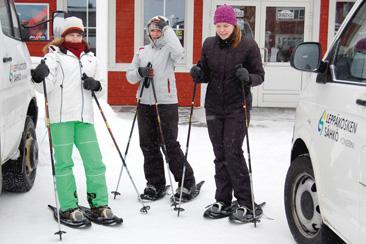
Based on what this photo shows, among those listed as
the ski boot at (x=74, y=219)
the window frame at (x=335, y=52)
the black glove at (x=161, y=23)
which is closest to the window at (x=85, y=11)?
the black glove at (x=161, y=23)

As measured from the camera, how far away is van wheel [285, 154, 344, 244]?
13.1 ft

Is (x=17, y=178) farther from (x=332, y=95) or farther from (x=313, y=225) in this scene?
(x=332, y=95)

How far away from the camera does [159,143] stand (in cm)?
575

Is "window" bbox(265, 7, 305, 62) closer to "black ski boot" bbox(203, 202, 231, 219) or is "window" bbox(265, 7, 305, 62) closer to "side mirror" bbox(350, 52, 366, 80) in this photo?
"black ski boot" bbox(203, 202, 231, 219)

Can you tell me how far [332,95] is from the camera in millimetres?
3648

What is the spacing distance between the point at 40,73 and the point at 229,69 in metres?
1.56

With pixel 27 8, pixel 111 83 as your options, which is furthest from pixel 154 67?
pixel 27 8

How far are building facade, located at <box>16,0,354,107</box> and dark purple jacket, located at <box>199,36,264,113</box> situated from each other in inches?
295

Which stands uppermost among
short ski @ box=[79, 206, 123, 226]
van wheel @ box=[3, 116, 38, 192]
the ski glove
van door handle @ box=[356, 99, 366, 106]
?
the ski glove

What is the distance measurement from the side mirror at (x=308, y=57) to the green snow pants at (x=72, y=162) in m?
1.87

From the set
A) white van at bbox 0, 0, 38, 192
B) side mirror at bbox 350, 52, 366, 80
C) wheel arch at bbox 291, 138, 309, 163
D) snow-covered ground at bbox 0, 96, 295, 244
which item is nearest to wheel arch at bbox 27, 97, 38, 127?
white van at bbox 0, 0, 38, 192

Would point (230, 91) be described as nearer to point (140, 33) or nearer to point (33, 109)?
point (33, 109)

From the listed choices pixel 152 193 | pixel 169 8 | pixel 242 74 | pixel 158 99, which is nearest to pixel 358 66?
pixel 242 74

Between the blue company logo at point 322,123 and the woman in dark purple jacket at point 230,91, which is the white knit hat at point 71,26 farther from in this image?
Result: the blue company logo at point 322,123
